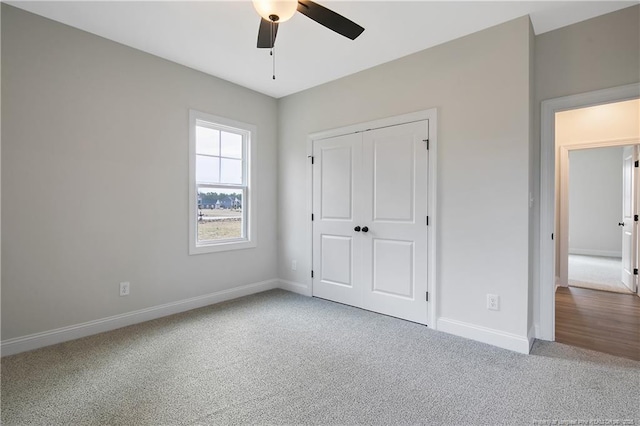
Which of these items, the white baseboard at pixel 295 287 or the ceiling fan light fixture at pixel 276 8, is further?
the white baseboard at pixel 295 287

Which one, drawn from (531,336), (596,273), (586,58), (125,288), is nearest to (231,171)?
(125,288)

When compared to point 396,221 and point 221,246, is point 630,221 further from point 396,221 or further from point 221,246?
point 221,246

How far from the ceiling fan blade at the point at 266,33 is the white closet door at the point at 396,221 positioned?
1.59m

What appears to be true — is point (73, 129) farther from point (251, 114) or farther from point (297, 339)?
point (297, 339)

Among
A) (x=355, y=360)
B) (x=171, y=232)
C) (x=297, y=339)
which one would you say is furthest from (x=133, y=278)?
(x=355, y=360)

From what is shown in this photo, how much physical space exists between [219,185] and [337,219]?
4.98 feet

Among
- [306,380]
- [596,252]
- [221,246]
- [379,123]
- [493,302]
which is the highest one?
[379,123]

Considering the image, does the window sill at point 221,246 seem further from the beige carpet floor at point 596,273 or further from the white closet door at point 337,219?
the beige carpet floor at point 596,273

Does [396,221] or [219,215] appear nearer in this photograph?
[396,221]

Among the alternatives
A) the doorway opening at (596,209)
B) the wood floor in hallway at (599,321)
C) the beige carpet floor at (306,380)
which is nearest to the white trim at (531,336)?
the beige carpet floor at (306,380)

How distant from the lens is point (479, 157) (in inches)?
106

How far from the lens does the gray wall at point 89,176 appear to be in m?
2.40

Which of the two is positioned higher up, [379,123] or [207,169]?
[379,123]

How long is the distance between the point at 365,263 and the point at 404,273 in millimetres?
484
